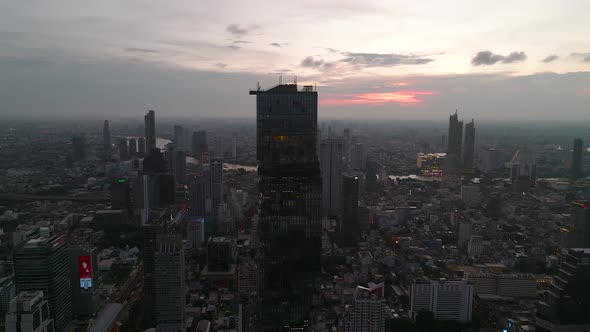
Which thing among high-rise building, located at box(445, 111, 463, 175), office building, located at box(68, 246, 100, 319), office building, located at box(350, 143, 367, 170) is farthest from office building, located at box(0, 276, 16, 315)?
high-rise building, located at box(445, 111, 463, 175)

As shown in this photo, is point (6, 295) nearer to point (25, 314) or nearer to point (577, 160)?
point (25, 314)

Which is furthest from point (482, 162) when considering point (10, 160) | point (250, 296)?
point (10, 160)

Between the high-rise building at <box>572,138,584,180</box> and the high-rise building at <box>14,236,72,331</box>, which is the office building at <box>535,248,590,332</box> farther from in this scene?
the high-rise building at <box>14,236,72,331</box>

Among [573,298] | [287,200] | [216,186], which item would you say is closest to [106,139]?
[216,186]

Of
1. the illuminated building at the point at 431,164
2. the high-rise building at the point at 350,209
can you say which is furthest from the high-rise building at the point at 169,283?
the illuminated building at the point at 431,164

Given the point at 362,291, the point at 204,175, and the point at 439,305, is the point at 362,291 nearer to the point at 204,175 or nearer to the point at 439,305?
the point at 439,305
